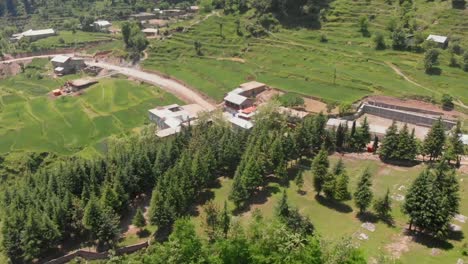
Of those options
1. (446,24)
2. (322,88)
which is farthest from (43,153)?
(446,24)

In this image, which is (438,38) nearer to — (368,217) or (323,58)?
(323,58)

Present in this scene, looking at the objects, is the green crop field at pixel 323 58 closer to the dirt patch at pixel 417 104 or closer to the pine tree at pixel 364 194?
the dirt patch at pixel 417 104

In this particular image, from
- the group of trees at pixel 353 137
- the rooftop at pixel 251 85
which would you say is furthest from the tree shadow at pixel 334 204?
the rooftop at pixel 251 85

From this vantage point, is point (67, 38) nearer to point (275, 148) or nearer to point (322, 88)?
point (322, 88)

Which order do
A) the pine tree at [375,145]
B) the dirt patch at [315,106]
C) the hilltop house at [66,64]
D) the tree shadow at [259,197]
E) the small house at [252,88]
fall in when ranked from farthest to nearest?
the hilltop house at [66,64] → the small house at [252,88] → the dirt patch at [315,106] → the pine tree at [375,145] → the tree shadow at [259,197]

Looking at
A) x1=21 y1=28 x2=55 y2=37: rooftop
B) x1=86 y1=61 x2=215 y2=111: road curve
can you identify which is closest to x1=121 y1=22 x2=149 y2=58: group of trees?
x1=86 y1=61 x2=215 y2=111: road curve

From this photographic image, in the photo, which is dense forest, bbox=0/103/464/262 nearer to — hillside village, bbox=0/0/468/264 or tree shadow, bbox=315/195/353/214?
hillside village, bbox=0/0/468/264
